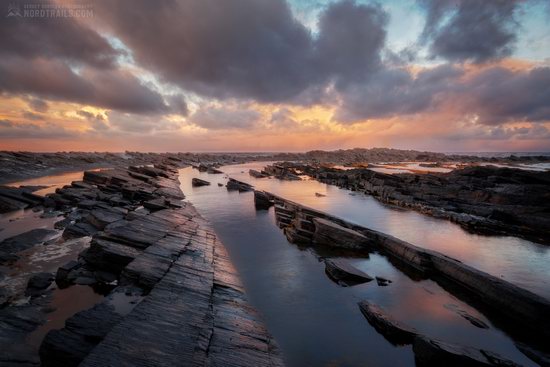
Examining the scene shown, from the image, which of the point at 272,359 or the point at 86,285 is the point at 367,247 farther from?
the point at 86,285

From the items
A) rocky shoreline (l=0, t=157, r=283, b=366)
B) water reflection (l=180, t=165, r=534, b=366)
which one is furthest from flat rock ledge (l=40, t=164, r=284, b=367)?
water reflection (l=180, t=165, r=534, b=366)

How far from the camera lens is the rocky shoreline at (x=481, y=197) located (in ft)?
84.4

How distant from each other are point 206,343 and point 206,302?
2442 mm

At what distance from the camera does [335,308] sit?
1252 centimetres

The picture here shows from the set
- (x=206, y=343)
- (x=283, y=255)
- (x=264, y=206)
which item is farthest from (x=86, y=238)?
(x=264, y=206)

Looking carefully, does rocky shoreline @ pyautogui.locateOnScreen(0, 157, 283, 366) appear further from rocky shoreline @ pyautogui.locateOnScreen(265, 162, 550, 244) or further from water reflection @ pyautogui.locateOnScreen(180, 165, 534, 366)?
rocky shoreline @ pyautogui.locateOnScreen(265, 162, 550, 244)

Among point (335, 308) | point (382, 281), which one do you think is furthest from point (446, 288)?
point (335, 308)

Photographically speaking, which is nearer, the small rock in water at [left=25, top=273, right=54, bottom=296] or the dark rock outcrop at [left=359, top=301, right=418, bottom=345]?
the dark rock outcrop at [left=359, top=301, right=418, bottom=345]

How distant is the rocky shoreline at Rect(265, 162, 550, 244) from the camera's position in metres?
25.7

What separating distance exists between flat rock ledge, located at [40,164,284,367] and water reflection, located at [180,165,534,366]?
1.39 meters

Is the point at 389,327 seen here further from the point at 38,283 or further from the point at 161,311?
the point at 38,283

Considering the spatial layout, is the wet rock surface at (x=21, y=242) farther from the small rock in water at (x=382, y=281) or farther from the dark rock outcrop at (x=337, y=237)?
the small rock in water at (x=382, y=281)

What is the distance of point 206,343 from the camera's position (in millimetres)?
7262

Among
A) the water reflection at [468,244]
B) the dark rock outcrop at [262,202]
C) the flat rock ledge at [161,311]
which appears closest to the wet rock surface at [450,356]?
the flat rock ledge at [161,311]
